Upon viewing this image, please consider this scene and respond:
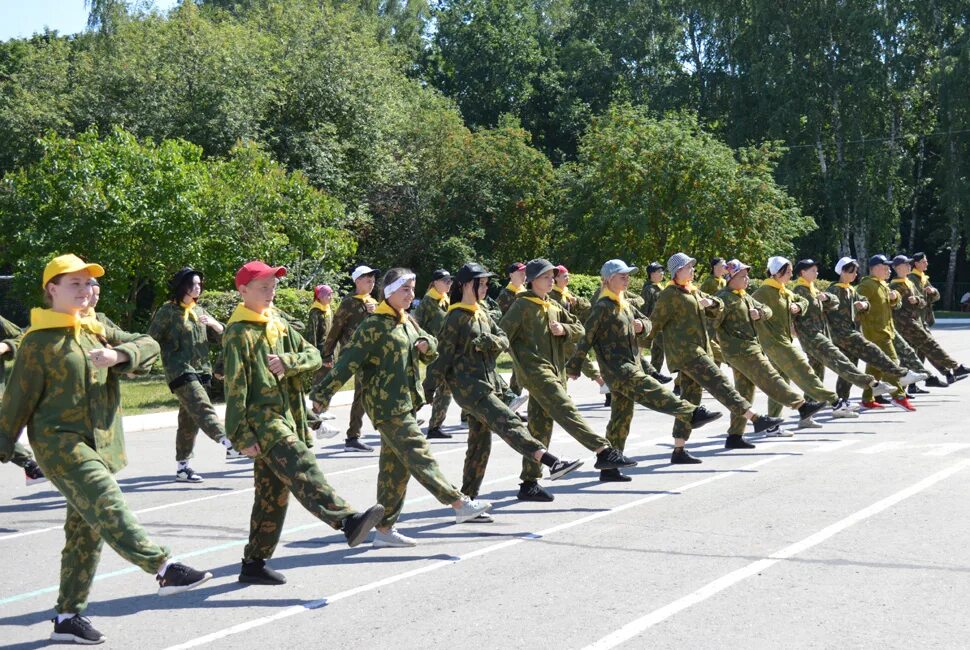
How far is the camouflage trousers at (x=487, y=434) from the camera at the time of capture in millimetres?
8883

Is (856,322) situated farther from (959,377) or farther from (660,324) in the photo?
(660,324)

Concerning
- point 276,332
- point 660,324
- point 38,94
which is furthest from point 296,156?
point 276,332

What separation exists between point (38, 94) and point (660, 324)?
98.7 feet

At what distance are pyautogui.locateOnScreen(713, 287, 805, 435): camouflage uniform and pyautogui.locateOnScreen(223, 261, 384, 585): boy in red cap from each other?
6327 mm

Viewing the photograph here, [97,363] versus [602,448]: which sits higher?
[97,363]

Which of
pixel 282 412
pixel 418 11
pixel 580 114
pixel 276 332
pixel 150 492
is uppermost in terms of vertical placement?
pixel 418 11

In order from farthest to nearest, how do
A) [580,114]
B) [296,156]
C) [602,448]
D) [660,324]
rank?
[580,114] < [296,156] < [660,324] < [602,448]

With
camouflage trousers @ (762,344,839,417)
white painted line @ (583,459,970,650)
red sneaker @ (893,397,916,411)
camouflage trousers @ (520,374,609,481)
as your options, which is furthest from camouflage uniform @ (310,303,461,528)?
red sneaker @ (893,397,916,411)

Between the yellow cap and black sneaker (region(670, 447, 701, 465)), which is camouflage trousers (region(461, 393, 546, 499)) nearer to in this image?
black sneaker (region(670, 447, 701, 465))

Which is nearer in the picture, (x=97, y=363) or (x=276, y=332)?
(x=97, y=363)

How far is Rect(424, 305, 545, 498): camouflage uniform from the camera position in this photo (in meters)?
8.92

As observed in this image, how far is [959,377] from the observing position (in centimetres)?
1786

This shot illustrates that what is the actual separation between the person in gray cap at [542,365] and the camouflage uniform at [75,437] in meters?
4.17

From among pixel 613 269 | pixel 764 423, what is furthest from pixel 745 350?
pixel 613 269
